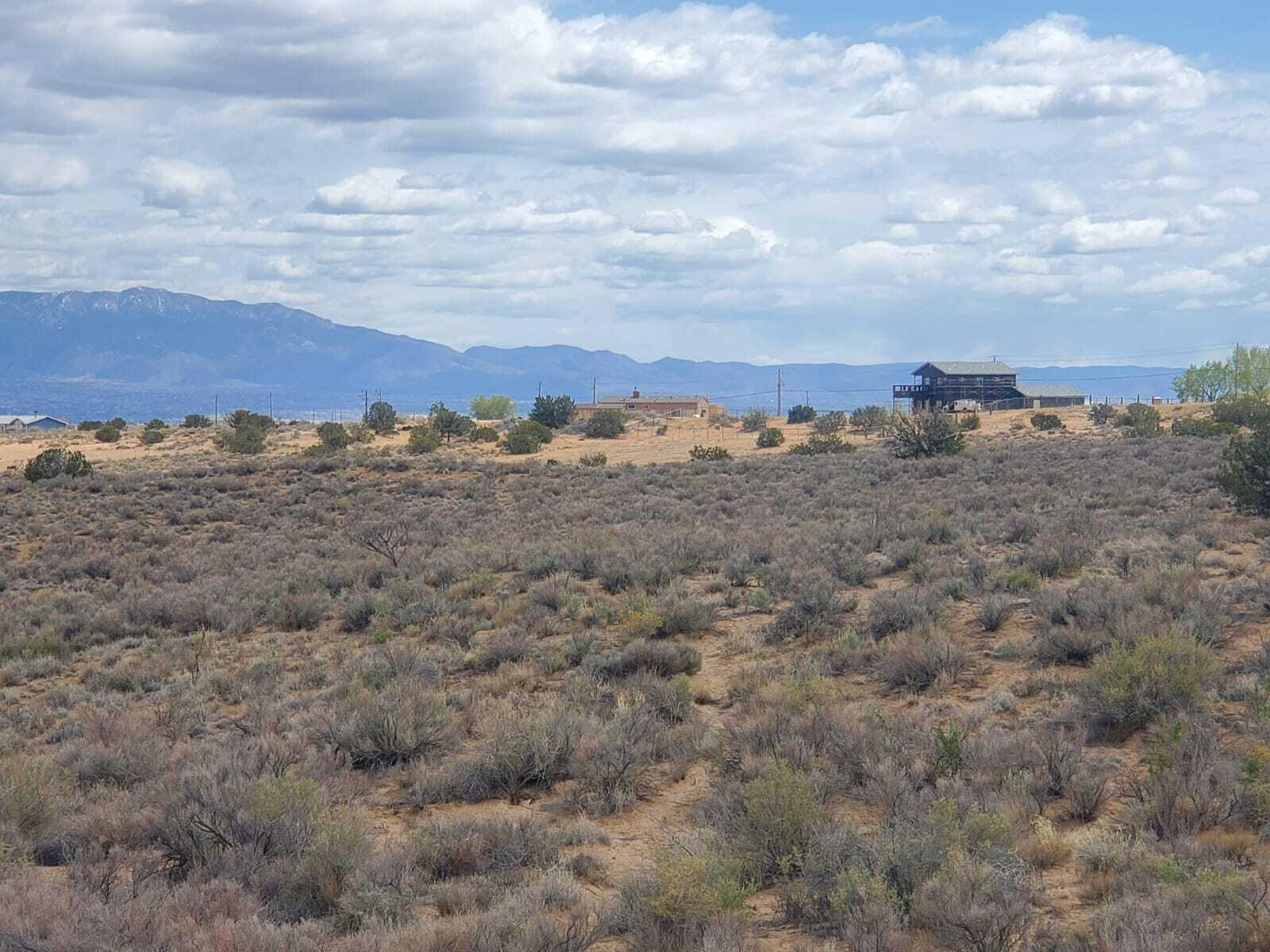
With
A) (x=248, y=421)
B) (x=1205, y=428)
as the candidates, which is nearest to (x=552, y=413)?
(x=248, y=421)

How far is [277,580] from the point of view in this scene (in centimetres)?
2309

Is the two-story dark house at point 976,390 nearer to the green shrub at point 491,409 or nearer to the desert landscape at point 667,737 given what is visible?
→ the green shrub at point 491,409

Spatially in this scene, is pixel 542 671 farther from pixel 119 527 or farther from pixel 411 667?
pixel 119 527

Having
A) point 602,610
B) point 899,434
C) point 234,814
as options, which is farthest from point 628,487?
point 234,814

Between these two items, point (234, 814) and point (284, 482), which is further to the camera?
point (284, 482)

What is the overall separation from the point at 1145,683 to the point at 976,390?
9981 cm

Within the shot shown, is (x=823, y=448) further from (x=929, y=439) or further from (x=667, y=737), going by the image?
(x=667, y=737)

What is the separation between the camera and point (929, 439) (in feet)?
137

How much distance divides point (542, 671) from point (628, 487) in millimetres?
21688

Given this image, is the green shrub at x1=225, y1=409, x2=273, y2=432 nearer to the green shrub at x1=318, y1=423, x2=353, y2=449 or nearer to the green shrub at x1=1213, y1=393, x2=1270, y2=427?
the green shrub at x1=318, y1=423, x2=353, y2=449

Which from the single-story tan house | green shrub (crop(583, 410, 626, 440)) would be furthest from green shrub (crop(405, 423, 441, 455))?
the single-story tan house

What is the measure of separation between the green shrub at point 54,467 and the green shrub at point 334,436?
659 inches

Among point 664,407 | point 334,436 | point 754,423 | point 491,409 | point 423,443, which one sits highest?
point 664,407

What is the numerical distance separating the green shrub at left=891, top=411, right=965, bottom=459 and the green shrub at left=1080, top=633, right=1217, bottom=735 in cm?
3019
